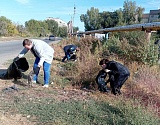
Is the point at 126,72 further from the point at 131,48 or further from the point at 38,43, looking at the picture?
the point at 131,48

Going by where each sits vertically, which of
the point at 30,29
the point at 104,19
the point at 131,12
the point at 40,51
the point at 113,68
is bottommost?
the point at 113,68

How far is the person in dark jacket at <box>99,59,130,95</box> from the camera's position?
518 centimetres

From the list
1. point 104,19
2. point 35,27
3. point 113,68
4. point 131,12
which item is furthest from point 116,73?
point 35,27

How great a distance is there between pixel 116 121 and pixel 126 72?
1925mm

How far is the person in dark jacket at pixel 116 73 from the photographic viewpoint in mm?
5180

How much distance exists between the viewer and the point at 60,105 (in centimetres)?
427

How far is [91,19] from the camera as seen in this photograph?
62.6m

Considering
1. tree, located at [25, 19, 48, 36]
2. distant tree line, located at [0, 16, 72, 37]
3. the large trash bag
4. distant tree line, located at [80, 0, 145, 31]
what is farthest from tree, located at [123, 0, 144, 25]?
tree, located at [25, 19, 48, 36]

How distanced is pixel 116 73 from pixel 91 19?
5906 cm

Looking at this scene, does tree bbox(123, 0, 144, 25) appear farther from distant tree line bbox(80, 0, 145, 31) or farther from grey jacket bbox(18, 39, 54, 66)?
grey jacket bbox(18, 39, 54, 66)

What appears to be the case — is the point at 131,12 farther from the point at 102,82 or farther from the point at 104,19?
the point at 102,82

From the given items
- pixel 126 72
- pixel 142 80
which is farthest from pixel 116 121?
pixel 142 80

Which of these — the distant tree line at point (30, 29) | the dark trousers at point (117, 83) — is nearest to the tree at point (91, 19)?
the distant tree line at point (30, 29)

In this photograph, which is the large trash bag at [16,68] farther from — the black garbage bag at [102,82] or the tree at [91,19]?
the tree at [91,19]
